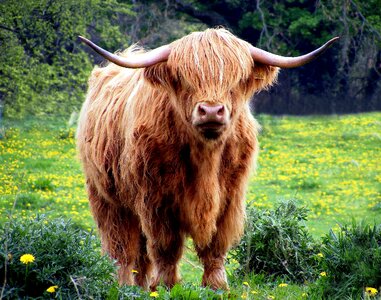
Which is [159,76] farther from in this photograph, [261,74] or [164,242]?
[164,242]

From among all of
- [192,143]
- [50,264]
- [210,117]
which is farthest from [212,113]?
[50,264]

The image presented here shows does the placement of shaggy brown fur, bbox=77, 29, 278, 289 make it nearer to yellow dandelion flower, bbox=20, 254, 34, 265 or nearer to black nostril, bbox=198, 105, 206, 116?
black nostril, bbox=198, 105, 206, 116

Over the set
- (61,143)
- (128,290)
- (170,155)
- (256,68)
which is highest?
(256,68)

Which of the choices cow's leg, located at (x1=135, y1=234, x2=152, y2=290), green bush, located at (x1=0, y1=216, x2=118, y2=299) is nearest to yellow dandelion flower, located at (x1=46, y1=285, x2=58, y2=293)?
green bush, located at (x1=0, y1=216, x2=118, y2=299)

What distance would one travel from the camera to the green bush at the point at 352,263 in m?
4.20

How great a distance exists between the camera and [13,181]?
1061 cm

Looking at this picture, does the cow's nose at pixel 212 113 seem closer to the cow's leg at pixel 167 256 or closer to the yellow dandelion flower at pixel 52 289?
the cow's leg at pixel 167 256

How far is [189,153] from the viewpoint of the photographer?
4930 millimetres

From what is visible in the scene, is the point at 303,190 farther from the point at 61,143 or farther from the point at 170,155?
the point at 170,155

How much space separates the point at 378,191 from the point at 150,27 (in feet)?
40.1

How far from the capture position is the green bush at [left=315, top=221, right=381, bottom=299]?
4.20 m

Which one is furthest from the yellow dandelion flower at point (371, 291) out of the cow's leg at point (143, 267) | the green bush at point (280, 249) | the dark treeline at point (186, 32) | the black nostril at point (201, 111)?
the dark treeline at point (186, 32)

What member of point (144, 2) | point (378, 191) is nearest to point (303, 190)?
point (378, 191)

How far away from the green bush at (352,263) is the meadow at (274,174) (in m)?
0.92
